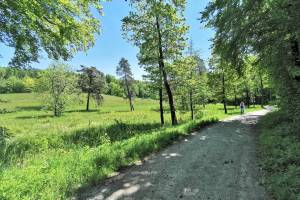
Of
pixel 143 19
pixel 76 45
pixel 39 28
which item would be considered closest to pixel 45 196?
pixel 39 28

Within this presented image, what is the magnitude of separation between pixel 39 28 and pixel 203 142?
873 centimetres

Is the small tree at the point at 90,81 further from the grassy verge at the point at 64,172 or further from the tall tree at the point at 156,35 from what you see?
the grassy verge at the point at 64,172

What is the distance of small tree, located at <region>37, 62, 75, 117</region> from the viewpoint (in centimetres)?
4853

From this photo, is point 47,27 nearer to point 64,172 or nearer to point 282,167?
point 64,172

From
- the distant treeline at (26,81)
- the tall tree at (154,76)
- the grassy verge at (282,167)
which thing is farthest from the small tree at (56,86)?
the grassy verge at (282,167)

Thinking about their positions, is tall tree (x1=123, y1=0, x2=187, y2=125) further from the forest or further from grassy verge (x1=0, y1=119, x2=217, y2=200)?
grassy verge (x1=0, y1=119, x2=217, y2=200)

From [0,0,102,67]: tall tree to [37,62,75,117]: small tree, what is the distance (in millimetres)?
36277

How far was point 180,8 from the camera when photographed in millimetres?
21078

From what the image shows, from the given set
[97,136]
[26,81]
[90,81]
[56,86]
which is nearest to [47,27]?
[97,136]

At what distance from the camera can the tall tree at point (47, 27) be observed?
9.37 meters

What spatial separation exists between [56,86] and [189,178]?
46.9 metres

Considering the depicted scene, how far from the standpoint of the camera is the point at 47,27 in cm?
1141

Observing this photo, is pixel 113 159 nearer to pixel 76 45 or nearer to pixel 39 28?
pixel 39 28

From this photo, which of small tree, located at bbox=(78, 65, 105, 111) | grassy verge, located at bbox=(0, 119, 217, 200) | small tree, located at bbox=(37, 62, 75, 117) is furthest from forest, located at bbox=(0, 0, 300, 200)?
small tree, located at bbox=(78, 65, 105, 111)
